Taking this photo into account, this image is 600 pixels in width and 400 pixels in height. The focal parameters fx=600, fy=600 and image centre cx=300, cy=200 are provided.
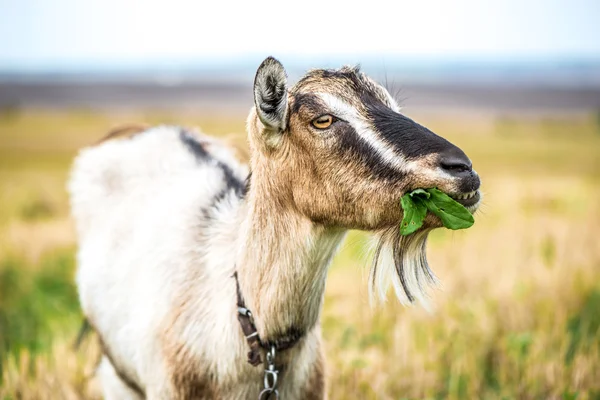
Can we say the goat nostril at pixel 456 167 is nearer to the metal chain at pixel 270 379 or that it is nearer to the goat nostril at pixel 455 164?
the goat nostril at pixel 455 164

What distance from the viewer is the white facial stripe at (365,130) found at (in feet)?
9.73

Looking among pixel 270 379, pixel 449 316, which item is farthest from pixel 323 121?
pixel 449 316

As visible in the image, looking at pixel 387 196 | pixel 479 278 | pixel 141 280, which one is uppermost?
pixel 387 196

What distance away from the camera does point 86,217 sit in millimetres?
5012

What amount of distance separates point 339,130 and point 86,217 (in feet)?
9.12

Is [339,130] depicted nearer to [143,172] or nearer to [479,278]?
[143,172]

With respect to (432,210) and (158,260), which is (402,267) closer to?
(432,210)

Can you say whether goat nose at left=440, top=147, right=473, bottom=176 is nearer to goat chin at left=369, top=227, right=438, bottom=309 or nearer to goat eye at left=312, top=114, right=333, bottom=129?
goat chin at left=369, top=227, right=438, bottom=309

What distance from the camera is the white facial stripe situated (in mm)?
2967

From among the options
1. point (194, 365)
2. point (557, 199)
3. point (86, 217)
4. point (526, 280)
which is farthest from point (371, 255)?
point (557, 199)

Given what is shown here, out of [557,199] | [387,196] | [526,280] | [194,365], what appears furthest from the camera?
[557,199]

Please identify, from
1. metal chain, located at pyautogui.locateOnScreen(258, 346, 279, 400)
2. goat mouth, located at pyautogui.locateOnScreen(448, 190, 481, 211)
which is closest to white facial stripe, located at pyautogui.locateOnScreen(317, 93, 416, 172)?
goat mouth, located at pyautogui.locateOnScreen(448, 190, 481, 211)

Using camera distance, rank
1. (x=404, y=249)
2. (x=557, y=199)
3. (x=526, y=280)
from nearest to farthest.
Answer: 1. (x=404, y=249)
2. (x=526, y=280)
3. (x=557, y=199)

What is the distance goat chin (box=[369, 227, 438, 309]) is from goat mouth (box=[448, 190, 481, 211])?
31 centimetres
